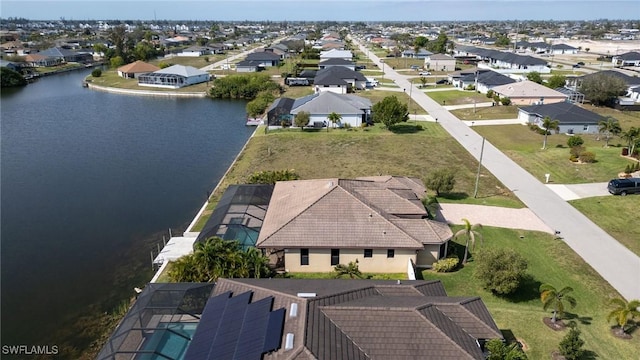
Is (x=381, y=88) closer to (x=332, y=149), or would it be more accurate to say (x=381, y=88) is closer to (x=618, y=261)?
(x=332, y=149)

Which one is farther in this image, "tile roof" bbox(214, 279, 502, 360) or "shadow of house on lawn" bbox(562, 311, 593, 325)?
"shadow of house on lawn" bbox(562, 311, 593, 325)

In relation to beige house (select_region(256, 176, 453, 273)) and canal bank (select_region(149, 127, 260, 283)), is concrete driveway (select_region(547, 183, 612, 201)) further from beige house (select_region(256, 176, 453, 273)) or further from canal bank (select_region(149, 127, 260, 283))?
canal bank (select_region(149, 127, 260, 283))

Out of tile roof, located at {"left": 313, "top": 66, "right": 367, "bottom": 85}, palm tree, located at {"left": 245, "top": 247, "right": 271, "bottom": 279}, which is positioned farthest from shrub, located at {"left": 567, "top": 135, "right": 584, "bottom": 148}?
tile roof, located at {"left": 313, "top": 66, "right": 367, "bottom": 85}

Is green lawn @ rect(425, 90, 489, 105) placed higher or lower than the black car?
higher

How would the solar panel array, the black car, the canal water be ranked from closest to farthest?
the solar panel array, the canal water, the black car

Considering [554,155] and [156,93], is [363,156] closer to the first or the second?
[554,155]

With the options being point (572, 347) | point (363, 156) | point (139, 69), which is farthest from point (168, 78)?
point (572, 347)
